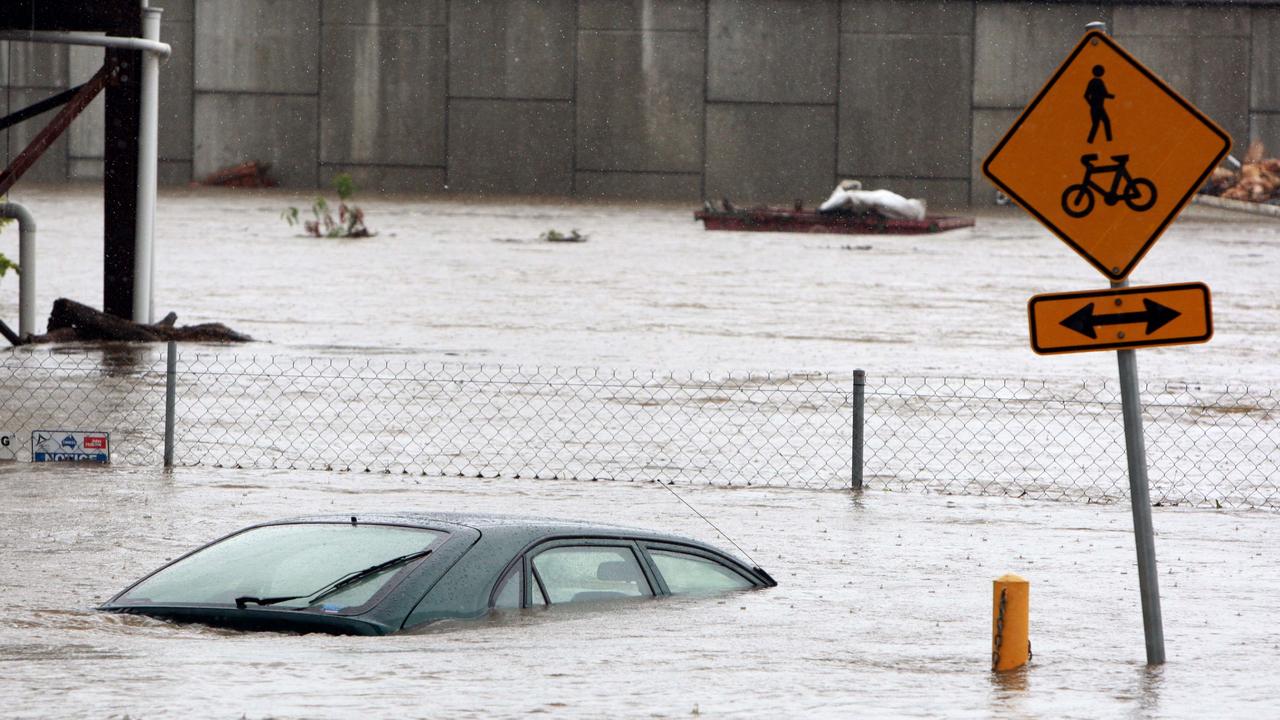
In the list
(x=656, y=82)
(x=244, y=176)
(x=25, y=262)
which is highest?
(x=656, y=82)

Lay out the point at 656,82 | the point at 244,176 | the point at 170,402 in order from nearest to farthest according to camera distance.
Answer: the point at 170,402 → the point at 656,82 → the point at 244,176

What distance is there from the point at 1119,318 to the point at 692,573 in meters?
2.12

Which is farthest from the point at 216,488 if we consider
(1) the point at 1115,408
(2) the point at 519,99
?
(2) the point at 519,99

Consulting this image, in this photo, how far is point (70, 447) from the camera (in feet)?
47.6

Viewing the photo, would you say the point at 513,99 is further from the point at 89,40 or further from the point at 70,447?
the point at 70,447

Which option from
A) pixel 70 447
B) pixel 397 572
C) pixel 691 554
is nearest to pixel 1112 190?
pixel 691 554

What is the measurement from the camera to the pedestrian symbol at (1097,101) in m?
7.33

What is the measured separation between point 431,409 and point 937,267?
2197cm

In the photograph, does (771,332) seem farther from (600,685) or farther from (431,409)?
(600,685)

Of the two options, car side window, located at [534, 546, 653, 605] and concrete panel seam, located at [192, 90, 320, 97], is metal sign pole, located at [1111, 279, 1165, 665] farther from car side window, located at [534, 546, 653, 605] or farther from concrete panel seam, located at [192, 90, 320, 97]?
concrete panel seam, located at [192, 90, 320, 97]

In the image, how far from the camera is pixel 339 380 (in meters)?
20.7

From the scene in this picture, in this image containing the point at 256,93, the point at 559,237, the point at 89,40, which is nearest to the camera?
the point at 89,40

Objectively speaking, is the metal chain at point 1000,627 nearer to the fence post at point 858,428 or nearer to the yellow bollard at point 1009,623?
the yellow bollard at point 1009,623

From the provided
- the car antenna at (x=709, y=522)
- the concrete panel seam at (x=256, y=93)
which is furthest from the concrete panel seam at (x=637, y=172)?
the car antenna at (x=709, y=522)
